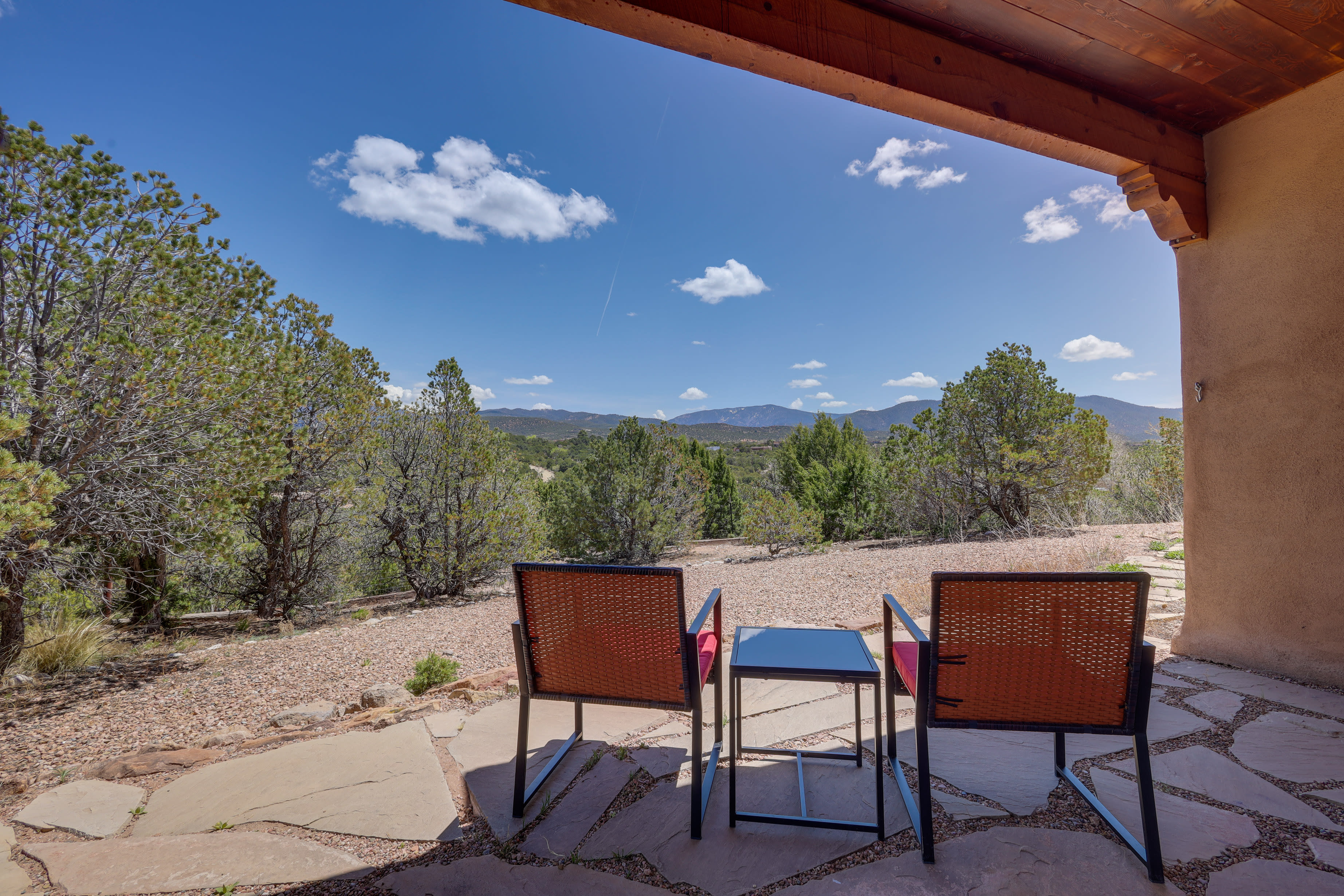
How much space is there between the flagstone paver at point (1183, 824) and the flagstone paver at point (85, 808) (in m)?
3.06

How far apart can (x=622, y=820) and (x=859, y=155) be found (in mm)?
7552

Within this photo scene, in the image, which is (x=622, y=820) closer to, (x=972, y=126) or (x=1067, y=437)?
(x=972, y=126)

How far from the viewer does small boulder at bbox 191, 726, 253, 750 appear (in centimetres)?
243

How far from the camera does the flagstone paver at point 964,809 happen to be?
163 centimetres

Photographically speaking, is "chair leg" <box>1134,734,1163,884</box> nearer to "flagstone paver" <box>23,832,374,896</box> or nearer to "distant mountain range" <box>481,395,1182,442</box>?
"flagstone paver" <box>23,832,374,896</box>

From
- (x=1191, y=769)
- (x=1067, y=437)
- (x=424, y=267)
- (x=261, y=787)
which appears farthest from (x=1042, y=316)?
(x=424, y=267)

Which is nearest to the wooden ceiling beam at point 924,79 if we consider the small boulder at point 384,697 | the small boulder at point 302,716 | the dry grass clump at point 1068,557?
the dry grass clump at point 1068,557

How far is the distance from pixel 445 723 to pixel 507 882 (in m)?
1.15

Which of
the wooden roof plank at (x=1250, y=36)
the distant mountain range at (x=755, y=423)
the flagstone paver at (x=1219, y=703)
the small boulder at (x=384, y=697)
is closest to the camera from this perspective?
the wooden roof plank at (x=1250, y=36)

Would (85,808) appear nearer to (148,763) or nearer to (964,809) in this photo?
(148,763)

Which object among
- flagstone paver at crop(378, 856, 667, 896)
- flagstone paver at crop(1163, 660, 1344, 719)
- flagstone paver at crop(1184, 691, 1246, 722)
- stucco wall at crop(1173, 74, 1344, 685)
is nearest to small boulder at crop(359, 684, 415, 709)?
flagstone paver at crop(378, 856, 667, 896)

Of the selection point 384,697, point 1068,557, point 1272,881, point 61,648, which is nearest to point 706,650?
point 1272,881

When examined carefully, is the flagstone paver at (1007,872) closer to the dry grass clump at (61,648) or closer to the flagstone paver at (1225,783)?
the flagstone paver at (1225,783)

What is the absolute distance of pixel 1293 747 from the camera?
6.60 ft
